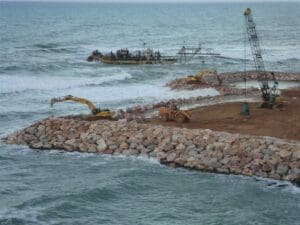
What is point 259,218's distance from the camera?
73.9ft

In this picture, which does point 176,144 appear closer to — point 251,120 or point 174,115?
point 174,115

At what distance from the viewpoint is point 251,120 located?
35.1 m

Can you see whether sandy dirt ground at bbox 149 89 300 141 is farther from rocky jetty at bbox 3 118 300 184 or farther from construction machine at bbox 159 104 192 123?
rocky jetty at bbox 3 118 300 184

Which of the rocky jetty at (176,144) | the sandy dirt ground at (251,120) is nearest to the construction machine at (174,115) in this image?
the sandy dirt ground at (251,120)

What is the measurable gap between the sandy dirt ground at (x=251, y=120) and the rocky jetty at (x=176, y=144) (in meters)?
2.41

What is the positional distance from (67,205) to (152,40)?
3428 inches

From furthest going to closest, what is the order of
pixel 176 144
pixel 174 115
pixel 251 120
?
pixel 174 115
pixel 251 120
pixel 176 144

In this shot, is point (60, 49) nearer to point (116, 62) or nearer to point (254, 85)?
point (116, 62)

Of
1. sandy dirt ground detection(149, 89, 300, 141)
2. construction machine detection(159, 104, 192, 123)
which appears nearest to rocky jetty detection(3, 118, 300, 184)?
sandy dirt ground detection(149, 89, 300, 141)

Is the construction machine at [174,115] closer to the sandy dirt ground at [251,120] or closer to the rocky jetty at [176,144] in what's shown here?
the sandy dirt ground at [251,120]

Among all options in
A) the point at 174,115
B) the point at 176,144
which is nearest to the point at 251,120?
the point at 174,115

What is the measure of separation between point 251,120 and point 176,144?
7.06m

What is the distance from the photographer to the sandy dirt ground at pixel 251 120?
1280 inches

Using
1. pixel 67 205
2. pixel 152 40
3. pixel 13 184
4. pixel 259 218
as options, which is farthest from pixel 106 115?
pixel 152 40
